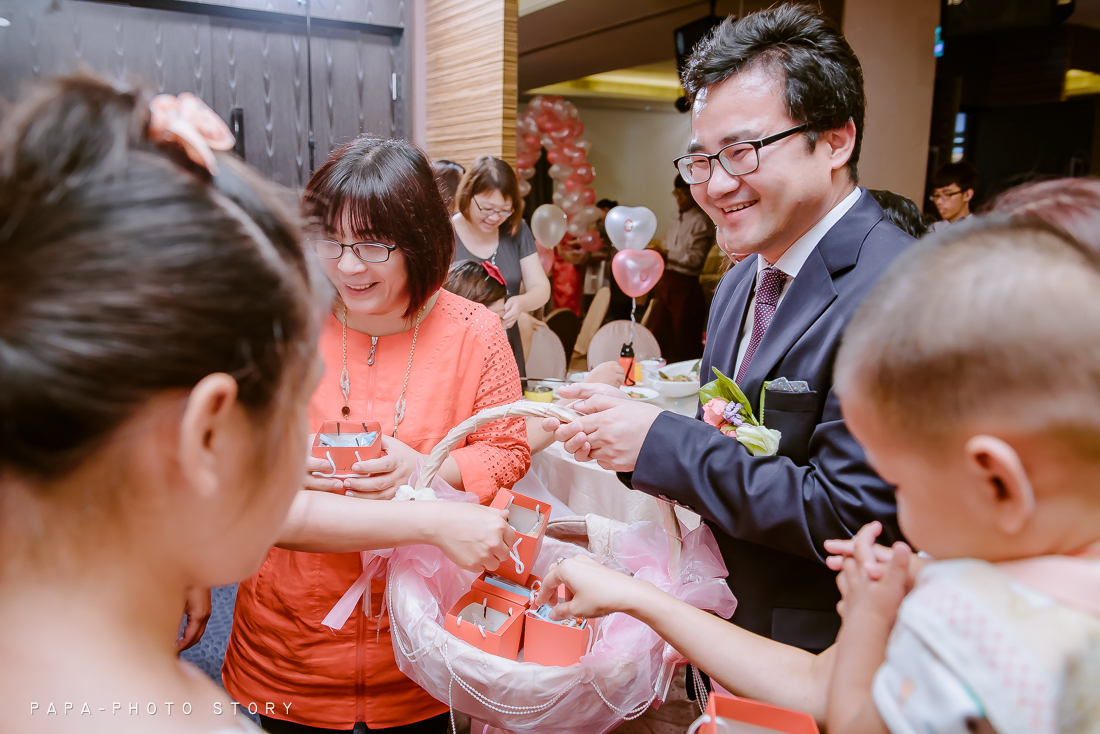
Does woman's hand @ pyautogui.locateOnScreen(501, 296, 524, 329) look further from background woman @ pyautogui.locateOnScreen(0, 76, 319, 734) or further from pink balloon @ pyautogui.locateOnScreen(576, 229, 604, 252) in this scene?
pink balloon @ pyautogui.locateOnScreen(576, 229, 604, 252)

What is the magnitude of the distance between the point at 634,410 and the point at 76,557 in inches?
32.1

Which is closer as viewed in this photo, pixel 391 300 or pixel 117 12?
pixel 391 300

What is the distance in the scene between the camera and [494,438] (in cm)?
141

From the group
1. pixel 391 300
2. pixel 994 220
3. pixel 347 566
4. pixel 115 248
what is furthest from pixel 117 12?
pixel 994 220

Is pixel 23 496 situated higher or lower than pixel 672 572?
higher

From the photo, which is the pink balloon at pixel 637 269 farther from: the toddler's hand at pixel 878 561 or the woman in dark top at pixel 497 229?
the toddler's hand at pixel 878 561

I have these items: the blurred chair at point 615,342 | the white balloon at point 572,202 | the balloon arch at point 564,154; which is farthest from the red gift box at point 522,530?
the white balloon at point 572,202

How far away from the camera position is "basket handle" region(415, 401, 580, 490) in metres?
1.14

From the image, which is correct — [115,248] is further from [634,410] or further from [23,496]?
[634,410]

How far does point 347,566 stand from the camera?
1.21m

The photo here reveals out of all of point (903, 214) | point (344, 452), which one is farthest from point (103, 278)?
point (903, 214)

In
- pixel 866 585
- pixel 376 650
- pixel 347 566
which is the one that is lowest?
pixel 376 650

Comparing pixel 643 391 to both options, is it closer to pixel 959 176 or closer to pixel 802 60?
pixel 802 60

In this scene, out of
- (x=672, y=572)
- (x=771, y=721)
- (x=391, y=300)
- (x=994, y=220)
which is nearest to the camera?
(x=994, y=220)
